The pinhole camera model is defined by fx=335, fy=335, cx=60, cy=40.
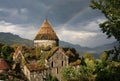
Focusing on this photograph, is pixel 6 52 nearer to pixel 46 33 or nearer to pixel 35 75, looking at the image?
pixel 46 33

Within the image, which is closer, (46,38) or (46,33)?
(46,38)

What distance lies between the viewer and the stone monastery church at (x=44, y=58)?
7100cm

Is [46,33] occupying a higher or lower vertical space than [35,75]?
higher

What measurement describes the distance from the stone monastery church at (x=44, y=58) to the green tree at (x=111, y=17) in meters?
41.0

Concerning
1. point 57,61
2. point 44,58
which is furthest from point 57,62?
point 44,58

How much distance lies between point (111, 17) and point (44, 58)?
146 ft

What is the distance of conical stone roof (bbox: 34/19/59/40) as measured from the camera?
258 feet

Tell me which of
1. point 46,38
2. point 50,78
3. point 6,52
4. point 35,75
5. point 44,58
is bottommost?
point 50,78

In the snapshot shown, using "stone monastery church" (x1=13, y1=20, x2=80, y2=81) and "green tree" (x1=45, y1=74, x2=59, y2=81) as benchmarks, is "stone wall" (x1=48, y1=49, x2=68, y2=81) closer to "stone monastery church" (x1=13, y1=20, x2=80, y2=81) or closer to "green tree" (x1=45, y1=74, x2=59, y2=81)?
"stone monastery church" (x1=13, y1=20, x2=80, y2=81)

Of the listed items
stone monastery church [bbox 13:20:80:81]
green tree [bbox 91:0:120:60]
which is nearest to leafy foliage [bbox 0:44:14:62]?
stone monastery church [bbox 13:20:80:81]

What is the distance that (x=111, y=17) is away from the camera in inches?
1182

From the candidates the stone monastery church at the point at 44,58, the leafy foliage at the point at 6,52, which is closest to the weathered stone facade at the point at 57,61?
the stone monastery church at the point at 44,58

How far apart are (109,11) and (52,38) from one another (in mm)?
49090

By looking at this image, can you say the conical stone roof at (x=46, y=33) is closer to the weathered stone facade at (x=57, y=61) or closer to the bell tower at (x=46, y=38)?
the bell tower at (x=46, y=38)
